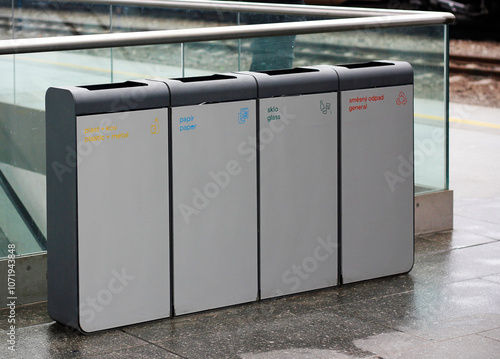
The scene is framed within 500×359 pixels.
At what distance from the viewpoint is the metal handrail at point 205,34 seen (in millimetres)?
5297

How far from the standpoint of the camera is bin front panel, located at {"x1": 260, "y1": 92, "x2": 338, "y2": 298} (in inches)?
217

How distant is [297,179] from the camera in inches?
221

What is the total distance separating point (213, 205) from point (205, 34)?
1050 mm

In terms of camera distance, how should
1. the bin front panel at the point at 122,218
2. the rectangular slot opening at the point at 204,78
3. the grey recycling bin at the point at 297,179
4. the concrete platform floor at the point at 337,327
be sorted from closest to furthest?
the concrete platform floor at the point at 337,327 → the bin front panel at the point at 122,218 → the rectangular slot opening at the point at 204,78 → the grey recycling bin at the point at 297,179

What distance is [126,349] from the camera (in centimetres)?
486

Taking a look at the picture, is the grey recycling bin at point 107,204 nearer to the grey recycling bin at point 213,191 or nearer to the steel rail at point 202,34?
the grey recycling bin at point 213,191

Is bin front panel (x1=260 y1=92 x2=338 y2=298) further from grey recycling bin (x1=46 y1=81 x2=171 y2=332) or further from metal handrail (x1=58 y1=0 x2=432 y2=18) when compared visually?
metal handrail (x1=58 y1=0 x2=432 y2=18)

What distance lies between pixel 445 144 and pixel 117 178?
3.03m

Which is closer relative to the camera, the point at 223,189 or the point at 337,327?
the point at 337,327

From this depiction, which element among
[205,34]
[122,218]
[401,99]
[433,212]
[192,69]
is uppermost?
[205,34]

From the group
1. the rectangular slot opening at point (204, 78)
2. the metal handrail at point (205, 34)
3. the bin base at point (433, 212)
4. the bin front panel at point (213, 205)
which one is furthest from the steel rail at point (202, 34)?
the bin base at point (433, 212)

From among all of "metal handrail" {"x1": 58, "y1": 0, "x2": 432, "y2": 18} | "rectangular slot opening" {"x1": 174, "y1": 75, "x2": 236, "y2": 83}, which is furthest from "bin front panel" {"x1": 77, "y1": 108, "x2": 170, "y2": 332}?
"metal handrail" {"x1": 58, "y1": 0, "x2": 432, "y2": 18}

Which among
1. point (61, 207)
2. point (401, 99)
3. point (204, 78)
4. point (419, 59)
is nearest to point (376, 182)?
point (401, 99)

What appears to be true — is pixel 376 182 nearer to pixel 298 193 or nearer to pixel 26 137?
pixel 298 193
